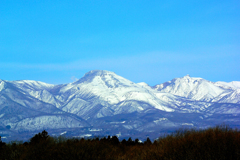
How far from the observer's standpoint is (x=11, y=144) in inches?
1267

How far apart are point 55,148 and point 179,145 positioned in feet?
33.8

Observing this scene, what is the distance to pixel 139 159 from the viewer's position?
25469mm

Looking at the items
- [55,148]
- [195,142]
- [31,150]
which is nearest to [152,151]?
[195,142]

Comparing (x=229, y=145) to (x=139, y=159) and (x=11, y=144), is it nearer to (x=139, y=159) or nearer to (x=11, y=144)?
(x=139, y=159)

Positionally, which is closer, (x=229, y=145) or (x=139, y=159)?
(x=229, y=145)

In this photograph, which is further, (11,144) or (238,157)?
(11,144)

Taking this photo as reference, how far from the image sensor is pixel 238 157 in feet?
71.1

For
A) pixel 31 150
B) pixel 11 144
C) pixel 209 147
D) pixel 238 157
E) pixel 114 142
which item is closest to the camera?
pixel 238 157

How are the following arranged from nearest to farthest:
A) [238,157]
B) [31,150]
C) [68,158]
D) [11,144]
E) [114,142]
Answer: [238,157] < [68,158] < [31,150] < [11,144] < [114,142]

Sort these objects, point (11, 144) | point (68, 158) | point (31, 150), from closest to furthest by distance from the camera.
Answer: point (68, 158) → point (31, 150) → point (11, 144)

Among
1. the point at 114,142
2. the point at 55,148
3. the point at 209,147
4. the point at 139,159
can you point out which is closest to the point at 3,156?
the point at 55,148

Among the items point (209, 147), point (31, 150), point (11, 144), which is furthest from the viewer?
point (11, 144)

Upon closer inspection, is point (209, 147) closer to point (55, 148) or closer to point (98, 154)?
point (98, 154)

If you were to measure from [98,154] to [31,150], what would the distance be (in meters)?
5.57
